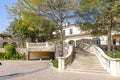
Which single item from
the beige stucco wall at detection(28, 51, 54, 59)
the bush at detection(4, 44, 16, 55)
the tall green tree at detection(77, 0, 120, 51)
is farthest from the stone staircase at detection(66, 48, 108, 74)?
the beige stucco wall at detection(28, 51, 54, 59)

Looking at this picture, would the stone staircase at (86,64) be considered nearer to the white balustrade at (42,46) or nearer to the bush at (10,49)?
the white balustrade at (42,46)

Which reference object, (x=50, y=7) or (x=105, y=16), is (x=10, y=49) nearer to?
(x=50, y=7)

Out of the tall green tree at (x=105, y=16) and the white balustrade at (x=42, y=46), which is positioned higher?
the tall green tree at (x=105, y=16)

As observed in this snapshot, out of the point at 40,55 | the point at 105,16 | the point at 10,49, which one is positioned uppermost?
the point at 105,16

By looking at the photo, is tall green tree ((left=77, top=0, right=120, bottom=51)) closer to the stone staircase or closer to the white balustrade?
the stone staircase

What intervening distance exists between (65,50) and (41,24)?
5.89 metres

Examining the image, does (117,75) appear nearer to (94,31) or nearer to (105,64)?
(105,64)

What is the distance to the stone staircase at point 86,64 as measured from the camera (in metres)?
21.1

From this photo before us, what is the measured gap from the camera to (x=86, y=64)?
22891 millimetres

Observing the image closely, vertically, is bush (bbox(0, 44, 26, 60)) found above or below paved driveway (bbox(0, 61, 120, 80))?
above

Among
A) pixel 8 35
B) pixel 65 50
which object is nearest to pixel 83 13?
pixel 65 50

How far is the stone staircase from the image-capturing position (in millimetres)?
21084

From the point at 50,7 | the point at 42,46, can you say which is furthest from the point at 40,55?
the point at 50,7

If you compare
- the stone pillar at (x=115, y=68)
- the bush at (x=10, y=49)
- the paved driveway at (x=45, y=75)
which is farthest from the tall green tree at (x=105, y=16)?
the bush at (x=10, y=49)
